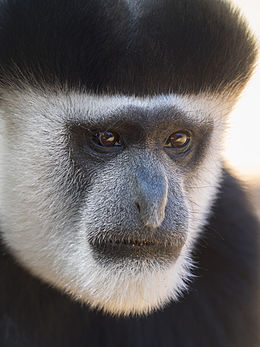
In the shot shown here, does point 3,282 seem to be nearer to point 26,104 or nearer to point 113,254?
point 113,254

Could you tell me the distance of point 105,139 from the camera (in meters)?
1.76

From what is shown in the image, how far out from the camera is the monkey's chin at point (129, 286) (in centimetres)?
170

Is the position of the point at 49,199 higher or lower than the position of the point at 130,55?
lower

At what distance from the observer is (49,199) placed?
5.96 ft

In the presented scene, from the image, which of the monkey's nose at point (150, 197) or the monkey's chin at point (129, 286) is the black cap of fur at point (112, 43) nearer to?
the monkey's nose at point (150, 197)

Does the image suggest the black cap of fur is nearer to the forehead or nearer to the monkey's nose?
the forehead

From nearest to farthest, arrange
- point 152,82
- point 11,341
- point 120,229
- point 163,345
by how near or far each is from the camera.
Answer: point 120,229 < point 152,82 < point 11,341 < point 163,345

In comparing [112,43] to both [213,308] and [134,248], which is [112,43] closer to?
[134,248]

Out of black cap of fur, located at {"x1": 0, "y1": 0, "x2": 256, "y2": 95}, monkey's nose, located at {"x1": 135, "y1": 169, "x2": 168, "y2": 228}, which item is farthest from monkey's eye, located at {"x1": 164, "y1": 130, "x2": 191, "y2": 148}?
monkey's nose, located at {"x1": 135, "y1": 169, "x2": 168, "y2": 228}

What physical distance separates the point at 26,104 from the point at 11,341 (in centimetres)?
87

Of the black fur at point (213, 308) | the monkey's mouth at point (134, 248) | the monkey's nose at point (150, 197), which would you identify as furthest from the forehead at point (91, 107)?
the black fur at point (213, 308)

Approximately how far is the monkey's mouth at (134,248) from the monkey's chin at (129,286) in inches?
1.1

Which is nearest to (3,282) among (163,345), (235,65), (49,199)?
(49,199)

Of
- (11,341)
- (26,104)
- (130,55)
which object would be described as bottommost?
(11,341)
